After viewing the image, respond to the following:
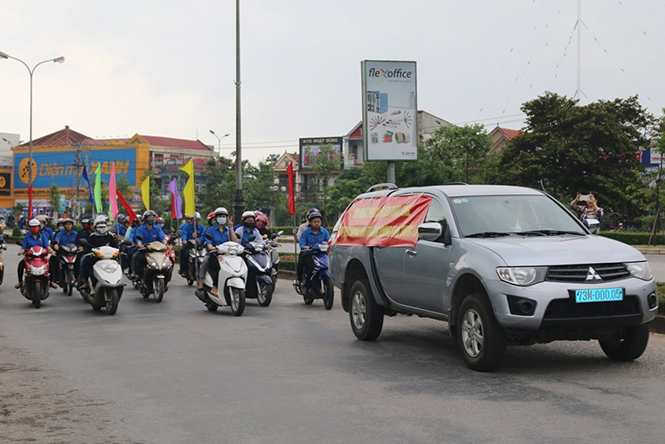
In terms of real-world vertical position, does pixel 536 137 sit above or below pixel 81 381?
above

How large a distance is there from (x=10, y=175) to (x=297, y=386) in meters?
132

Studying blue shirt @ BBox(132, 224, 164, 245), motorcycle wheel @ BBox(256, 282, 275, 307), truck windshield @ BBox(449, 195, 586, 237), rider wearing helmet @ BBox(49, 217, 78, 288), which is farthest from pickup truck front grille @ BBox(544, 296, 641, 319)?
rider wearing helmet @ BBox(49, 217, 78, 288)

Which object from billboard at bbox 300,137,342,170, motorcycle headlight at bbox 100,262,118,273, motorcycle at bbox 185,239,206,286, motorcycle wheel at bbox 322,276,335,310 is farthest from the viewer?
billboard at bbox 300,137,342,170

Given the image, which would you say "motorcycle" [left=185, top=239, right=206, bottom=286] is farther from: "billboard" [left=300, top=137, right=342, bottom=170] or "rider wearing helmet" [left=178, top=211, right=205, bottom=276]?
"billboard" [left=300, top=137, right=342, bottom=170]

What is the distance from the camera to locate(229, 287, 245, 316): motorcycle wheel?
1410 centimetres

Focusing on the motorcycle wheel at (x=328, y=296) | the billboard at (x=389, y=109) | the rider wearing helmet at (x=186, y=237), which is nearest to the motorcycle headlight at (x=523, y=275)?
the motorcycle wheel at (x=328, y=296)

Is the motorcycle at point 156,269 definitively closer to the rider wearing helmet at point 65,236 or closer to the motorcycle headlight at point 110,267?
the rider wearing helmet at point 65,236

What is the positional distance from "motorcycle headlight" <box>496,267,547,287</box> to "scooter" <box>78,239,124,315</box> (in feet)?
27.3

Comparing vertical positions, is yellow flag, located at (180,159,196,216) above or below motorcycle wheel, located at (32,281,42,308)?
above

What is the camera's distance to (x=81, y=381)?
8180mm

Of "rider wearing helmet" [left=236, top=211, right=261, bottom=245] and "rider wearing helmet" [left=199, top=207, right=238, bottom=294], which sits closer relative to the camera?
"rider wearing helmet" [left=199, top=207, right=238, bottom=294]

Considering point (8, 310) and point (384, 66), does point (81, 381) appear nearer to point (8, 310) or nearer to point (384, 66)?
point (8, 310)

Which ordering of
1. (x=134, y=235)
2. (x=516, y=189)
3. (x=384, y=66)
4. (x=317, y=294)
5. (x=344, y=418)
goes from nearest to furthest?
(x=344, y=418)
(x=516, y=189)
(x=317, y=294)
(x=134, y=235)
(x=384, y=66)

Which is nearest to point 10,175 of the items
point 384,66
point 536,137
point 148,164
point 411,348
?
point 148,164
